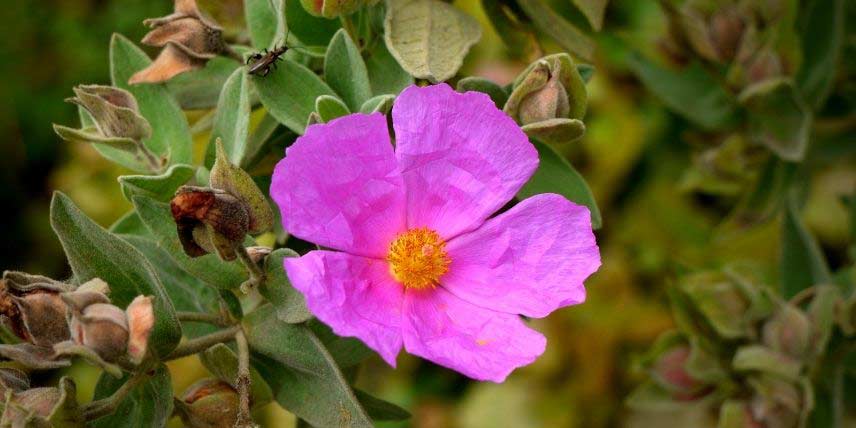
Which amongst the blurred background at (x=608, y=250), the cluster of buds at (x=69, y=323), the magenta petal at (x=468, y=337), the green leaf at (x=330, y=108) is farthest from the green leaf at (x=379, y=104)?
the blurred background at (x=608, y=250)

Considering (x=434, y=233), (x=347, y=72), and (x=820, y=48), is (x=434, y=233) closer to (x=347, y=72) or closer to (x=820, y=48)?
(x=347, y=72)

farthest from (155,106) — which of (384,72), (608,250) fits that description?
(608,250)

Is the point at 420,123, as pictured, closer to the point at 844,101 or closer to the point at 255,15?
the point at 255,15

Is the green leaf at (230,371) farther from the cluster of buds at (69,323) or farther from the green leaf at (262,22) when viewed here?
the green leaf at (262,22)

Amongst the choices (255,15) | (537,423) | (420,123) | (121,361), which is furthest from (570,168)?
(537,423)

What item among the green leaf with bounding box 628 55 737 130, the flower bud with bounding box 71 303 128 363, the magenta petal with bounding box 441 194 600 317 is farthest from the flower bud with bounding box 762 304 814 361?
the flower bud with bounding box 71 303 128 363

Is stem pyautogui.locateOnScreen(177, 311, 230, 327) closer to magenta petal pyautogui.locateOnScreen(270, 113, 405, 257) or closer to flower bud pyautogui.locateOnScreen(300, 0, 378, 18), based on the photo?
magenta petal pyautogui.locateOnScreen(270, 113, 405, 257)
